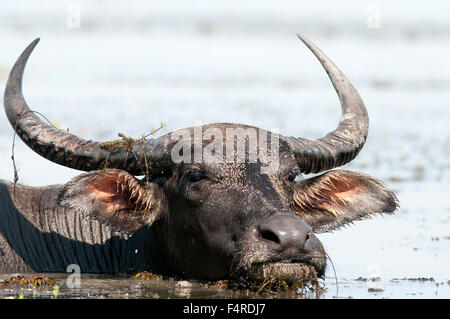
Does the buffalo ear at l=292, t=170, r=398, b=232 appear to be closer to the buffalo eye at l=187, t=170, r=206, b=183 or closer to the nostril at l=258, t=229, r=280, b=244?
the buffalo eye at l=187, t=170, r=206, b=183

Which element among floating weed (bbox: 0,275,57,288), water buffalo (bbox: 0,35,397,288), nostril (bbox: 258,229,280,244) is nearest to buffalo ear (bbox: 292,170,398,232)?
water buffalo (bbox: 0,35,397,288)

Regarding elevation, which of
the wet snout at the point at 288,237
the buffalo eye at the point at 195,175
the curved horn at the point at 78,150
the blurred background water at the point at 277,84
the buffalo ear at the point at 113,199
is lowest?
the wet snout at the point at 288,237

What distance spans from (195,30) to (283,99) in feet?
39.0

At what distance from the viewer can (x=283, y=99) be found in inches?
931

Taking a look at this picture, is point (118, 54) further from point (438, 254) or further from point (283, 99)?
point (438, 254)

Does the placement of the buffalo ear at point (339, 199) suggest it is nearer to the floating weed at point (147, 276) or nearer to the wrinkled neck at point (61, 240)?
the floating weed at point (147, 276)

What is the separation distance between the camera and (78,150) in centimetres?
773

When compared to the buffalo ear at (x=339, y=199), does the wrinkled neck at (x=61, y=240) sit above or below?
below

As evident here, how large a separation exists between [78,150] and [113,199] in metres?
0.49

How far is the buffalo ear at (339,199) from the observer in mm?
7996

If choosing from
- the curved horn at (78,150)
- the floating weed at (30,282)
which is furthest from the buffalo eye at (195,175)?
the floating weed at (30,282)

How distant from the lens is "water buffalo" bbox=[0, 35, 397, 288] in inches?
279

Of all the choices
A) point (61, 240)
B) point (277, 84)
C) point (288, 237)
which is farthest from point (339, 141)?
point (277, 84)

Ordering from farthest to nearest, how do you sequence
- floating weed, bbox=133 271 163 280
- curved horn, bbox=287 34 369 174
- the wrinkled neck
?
the wrinkled neck
curved horn, bbox=287 34 369 174
floating weed, bbox=133 271 163 280
